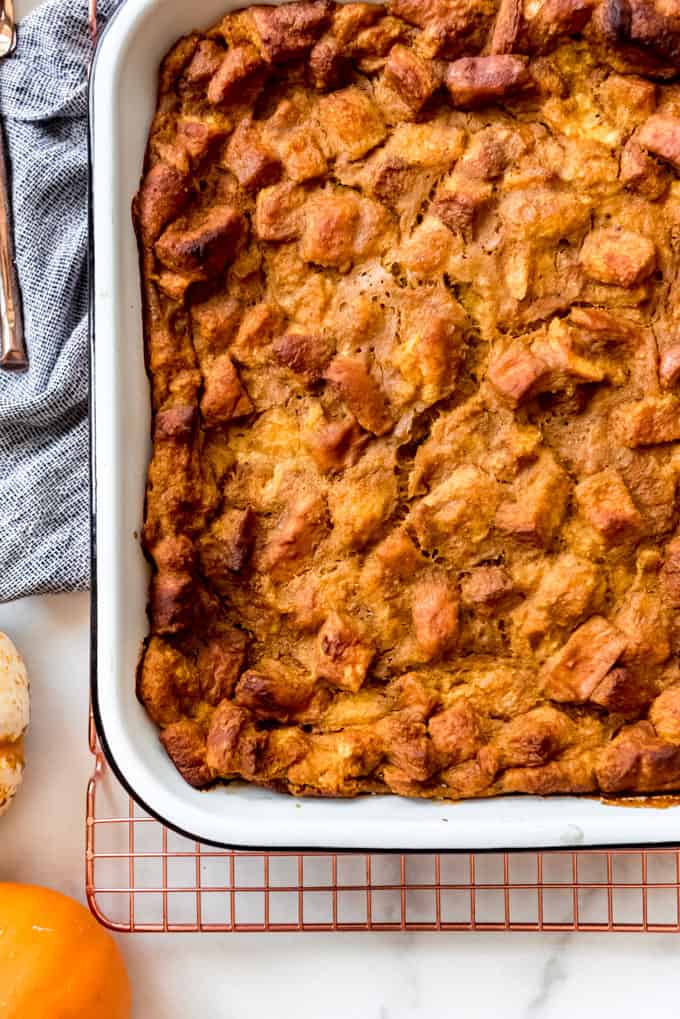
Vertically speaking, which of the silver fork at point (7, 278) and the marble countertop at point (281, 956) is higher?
the silver fork at point (7, 278)

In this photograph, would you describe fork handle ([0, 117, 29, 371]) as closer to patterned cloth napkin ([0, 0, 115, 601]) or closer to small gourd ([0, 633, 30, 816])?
patterned cloth napkin ([0, 0, 115, 601])

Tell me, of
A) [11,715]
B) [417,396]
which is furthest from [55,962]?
[417,396]

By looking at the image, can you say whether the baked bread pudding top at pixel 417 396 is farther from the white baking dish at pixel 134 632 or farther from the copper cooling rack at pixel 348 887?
A: the copper cooling rack at pixel 348 887

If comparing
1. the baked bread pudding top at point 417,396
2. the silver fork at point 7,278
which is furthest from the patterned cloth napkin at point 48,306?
the baked bread pudding top at point 417,396

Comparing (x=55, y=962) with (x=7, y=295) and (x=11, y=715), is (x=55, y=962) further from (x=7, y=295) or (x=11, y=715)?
(x=7, y=295)

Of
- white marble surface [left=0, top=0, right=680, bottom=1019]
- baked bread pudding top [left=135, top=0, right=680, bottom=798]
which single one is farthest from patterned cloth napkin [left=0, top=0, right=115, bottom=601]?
baked bread pudding top [left=135, top=0, right=680, bottom=798]

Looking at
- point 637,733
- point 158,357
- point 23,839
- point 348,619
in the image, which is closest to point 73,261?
point 158,357
